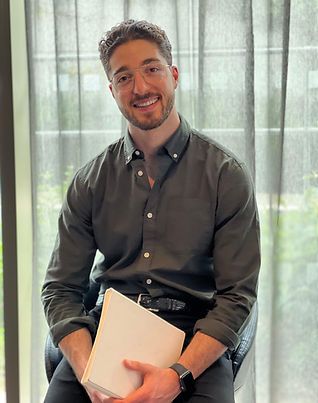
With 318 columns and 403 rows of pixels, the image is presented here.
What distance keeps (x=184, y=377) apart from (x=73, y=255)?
18.2 inches

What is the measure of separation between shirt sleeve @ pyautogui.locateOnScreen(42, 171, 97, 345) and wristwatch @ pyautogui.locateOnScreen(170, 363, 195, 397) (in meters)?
0.32

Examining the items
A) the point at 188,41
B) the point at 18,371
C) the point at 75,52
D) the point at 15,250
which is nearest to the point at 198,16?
the point at 188,41

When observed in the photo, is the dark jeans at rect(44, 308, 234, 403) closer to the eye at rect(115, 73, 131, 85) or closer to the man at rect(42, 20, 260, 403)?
the man at rect(42, 20, 260, 403)

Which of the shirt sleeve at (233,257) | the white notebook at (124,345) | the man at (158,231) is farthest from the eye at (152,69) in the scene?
the white notebook at (124,345)

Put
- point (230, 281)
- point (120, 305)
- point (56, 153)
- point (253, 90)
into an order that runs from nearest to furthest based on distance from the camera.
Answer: point (120, 305) → point (230, 281) → point (253, 90) → point (56, 153)

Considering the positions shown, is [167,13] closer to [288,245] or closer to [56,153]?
[56,153]

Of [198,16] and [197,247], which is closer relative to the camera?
[197,247]

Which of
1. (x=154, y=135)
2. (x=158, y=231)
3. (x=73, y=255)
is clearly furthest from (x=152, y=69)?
(x=73, y=255)

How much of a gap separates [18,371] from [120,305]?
94 cm

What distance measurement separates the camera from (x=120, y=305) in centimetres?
133

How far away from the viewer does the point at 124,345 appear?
1.33m

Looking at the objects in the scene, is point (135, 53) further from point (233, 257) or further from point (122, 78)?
point (233, 257)

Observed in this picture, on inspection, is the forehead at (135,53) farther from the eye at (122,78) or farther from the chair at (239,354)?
the chair at (239,354)

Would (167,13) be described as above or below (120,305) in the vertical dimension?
above
